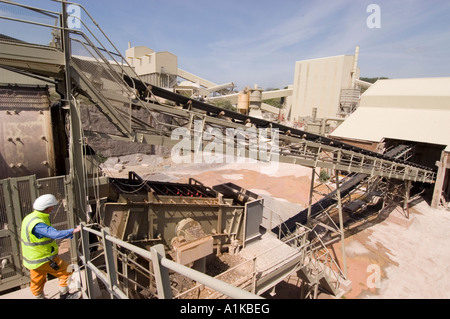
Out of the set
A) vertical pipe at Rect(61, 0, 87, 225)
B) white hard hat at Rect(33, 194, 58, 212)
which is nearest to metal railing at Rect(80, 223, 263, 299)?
white hard hat at Rect(33, 194, 58, 212)

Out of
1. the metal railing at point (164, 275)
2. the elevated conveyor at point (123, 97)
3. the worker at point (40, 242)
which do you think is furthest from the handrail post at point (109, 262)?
the elevated conveyor at point (123, 97)

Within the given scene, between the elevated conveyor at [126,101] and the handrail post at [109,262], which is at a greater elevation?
the elevated conveyor at [126,101]

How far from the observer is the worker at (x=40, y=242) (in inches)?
149

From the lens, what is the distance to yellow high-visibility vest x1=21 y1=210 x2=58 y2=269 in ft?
12.5

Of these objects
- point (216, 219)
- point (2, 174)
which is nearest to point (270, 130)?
point (216, 219)

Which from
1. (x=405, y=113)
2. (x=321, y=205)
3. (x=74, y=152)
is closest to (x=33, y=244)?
(x=74, y=152)

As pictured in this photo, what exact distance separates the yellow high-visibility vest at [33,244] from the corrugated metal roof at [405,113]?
17.5 metres

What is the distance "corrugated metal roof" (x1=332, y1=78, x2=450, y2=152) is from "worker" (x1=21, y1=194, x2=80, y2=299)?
17404mm

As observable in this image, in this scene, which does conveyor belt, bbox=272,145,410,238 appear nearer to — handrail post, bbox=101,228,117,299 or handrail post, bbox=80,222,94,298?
handrail post, bbox=80,222,94,298

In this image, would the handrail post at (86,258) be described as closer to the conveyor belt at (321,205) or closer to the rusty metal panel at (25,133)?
the rusty metal panel at (25,133)

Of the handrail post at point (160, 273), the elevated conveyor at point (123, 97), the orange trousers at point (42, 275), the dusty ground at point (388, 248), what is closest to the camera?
the handrail post at point (160, 273)

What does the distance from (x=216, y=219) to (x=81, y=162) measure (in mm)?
3744
